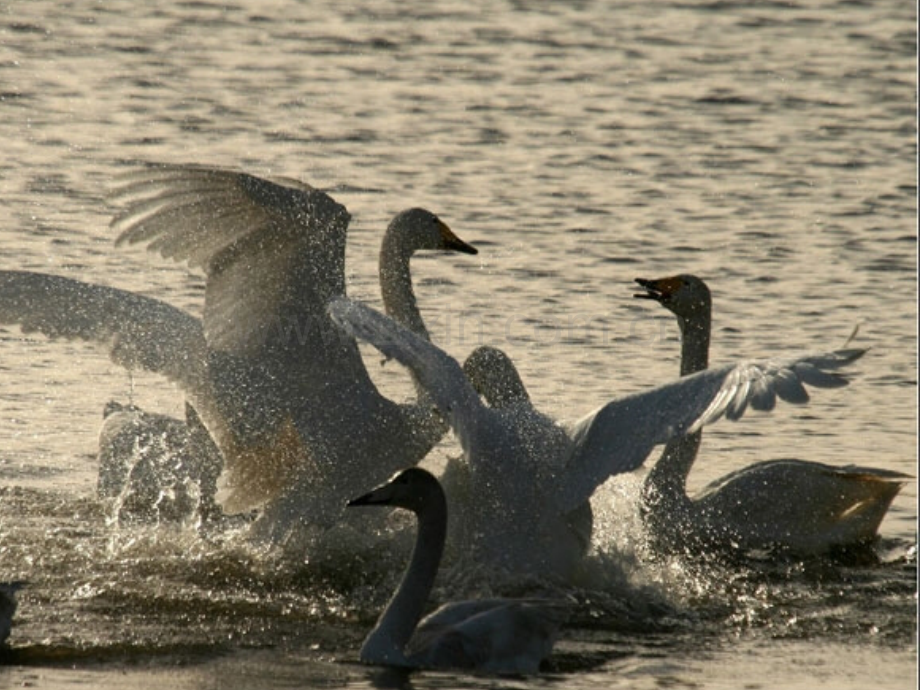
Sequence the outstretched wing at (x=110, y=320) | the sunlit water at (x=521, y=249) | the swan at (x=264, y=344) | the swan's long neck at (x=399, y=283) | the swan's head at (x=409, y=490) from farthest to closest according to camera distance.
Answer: the swan's long neck at (x=399, y=283), the outstretched wing at (x=110, y=320), the swan at (x=264, y=344), the sunlit water at (x=521, y=249), the swan's head at (x=409, y=490)

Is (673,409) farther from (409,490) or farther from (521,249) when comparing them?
(521,249)

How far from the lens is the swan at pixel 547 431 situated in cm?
837

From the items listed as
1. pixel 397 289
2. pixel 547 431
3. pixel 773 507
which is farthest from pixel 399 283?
pixel 773 507

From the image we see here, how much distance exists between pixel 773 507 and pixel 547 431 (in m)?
1.45

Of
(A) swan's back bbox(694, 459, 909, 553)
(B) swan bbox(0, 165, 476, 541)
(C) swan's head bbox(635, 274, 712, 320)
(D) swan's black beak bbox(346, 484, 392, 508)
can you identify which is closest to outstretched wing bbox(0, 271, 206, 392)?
(B) swan bbox(0, 165, 476, 541)

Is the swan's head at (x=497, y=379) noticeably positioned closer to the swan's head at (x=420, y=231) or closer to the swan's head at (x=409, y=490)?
the swan's head at (x=420, y=231)

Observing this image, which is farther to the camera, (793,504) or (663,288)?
(663,288)

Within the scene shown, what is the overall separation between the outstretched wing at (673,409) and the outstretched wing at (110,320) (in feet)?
6.59

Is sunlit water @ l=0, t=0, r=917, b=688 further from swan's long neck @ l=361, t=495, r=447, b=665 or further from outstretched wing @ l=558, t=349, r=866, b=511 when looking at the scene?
outstretched wing @ l=558, t=349, r=866, b=511

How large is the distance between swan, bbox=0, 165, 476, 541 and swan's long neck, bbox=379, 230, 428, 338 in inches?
33.6

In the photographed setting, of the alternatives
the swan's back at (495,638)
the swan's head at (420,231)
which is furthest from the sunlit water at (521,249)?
the swan's head at (420,231)

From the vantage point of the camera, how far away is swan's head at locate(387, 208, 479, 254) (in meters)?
10.6

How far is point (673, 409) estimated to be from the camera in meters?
8.58

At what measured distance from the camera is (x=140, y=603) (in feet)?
28.6
